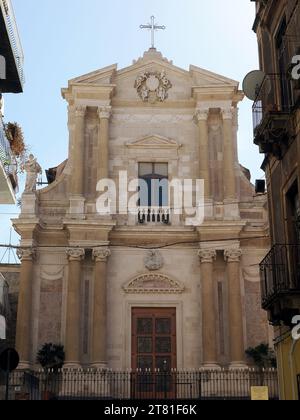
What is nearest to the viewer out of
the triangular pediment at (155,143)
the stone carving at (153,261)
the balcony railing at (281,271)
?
the balcony railing at (281,271)

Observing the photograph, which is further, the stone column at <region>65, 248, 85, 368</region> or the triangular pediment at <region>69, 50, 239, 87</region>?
the triangular pediment at <region>69, 50, 239, 87</region>

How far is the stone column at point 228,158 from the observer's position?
2634cm

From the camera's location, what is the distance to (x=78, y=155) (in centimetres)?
2678

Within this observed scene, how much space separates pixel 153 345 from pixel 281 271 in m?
13.1

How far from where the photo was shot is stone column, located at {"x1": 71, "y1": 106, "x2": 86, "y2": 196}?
86.2 feet

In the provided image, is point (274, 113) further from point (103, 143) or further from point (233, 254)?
point (103, 143)

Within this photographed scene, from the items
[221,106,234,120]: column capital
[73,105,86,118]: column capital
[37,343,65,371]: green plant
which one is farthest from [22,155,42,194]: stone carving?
[221,106,234,120]: column capital

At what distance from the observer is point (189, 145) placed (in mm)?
27672

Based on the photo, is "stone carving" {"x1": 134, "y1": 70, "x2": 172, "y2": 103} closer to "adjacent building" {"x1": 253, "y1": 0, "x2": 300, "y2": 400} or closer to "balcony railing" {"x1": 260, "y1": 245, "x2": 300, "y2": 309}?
"adjacent building" {"x1": 253, "y1": 0, "x2": 300, "y2": 400}

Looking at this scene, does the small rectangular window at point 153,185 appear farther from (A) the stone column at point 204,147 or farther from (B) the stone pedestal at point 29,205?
(B) the stone pedestal at point 29,205

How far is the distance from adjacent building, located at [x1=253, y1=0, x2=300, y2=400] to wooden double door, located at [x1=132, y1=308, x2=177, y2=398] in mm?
10789

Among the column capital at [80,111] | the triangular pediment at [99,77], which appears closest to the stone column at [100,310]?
the column capital at [80,111]

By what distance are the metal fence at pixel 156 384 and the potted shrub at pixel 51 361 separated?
0.11ft
